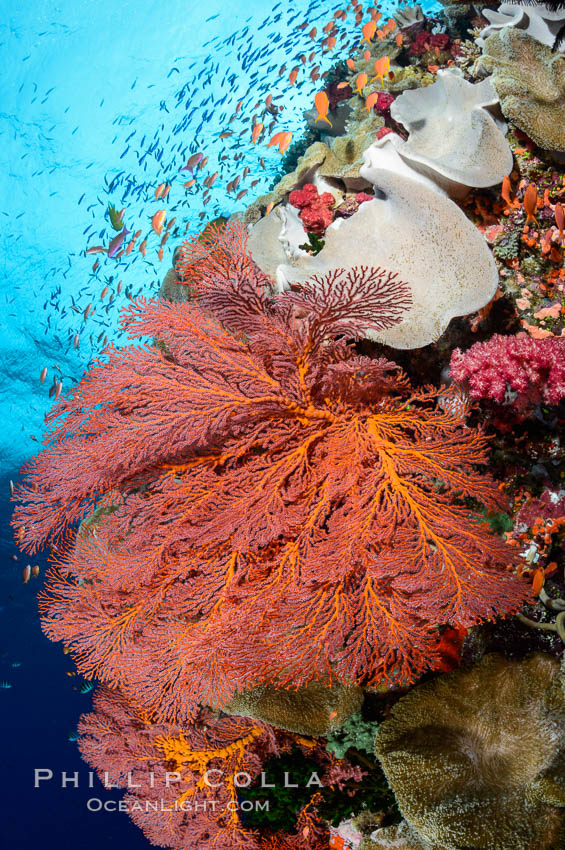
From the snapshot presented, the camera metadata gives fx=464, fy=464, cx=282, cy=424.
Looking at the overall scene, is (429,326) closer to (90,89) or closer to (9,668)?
(90,89)

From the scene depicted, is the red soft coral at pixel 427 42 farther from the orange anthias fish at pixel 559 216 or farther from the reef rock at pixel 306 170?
the orange anthias fish at pixel 559 216

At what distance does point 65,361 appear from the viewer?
22109 millimetres

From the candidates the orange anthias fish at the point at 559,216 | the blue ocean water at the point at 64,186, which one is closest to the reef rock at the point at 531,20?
the orange anthias fish at the point at 559,216

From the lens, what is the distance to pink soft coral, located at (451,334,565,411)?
293cm

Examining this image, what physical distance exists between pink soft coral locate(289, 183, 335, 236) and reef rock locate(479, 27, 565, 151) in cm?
170

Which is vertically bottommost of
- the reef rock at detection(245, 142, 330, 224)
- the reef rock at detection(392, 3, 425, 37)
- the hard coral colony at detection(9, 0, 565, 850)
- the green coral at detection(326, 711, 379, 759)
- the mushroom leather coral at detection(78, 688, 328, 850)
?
the mushroom leather coral at detection(78, 688, 328, 850)

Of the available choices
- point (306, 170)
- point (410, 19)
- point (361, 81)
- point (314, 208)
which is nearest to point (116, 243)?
point (306, 170)

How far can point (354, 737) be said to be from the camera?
183 inches

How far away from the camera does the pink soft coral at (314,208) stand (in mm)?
4719

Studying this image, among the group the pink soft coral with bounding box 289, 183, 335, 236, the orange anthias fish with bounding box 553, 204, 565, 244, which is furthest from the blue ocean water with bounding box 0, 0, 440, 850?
the orange anthias fish with bounding box 553, 204, 565, 244

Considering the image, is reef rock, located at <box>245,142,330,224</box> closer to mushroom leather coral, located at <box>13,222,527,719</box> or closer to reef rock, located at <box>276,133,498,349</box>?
reef rock, located at <box>276,133,498,349</box>

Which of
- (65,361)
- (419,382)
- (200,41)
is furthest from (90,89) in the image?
(419,382)

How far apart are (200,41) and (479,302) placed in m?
22.3

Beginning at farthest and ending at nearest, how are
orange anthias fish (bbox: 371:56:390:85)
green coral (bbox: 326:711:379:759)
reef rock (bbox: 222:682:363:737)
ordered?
1. orange anthias fish (bbox: 371:56:390:85)
2. green coral (bbox: 326:711:379:759)
3. reef rock (bbox: 222:682:363:737)
